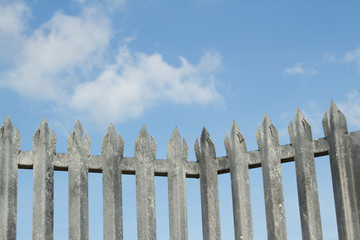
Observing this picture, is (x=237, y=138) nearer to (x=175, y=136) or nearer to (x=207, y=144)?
(x=207, y=144)

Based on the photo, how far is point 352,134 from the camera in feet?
31.3

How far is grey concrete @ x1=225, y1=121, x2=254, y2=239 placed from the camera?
9.54m

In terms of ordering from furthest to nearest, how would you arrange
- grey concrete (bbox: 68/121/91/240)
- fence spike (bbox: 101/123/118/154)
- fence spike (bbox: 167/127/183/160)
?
1. fence spike (bbox: 167/127/183/160)
2. fence spike (bbox: 101/123/118/154)
3. grey concrete (bbox: 68/121/91/240)

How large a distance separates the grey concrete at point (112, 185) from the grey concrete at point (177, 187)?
81 centimetres

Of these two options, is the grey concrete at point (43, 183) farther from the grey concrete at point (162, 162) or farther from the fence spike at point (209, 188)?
the fence spike at point (209, 188)

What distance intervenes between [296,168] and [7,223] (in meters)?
4.20

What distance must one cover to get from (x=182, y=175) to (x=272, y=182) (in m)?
1.36

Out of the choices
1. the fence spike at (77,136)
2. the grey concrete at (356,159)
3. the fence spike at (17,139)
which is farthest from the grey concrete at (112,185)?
the grey concrete at (356,159)

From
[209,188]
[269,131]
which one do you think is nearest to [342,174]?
[269,131]

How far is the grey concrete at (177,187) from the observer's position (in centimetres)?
953

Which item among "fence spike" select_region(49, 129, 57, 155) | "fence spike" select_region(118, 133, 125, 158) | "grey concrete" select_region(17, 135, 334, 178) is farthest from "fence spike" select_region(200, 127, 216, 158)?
"fence spike" select_region(49, 129, 57, 155)

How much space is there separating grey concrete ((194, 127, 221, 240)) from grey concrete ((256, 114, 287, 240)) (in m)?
0.76

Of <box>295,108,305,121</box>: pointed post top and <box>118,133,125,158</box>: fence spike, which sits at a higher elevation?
<box>295,108,305,121</box>: pointed post top

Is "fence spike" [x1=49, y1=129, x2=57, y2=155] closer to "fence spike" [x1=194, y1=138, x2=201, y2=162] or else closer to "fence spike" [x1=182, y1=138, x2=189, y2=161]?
"fence spike" [x1=182, y1=138, x2=189, y2=161]
